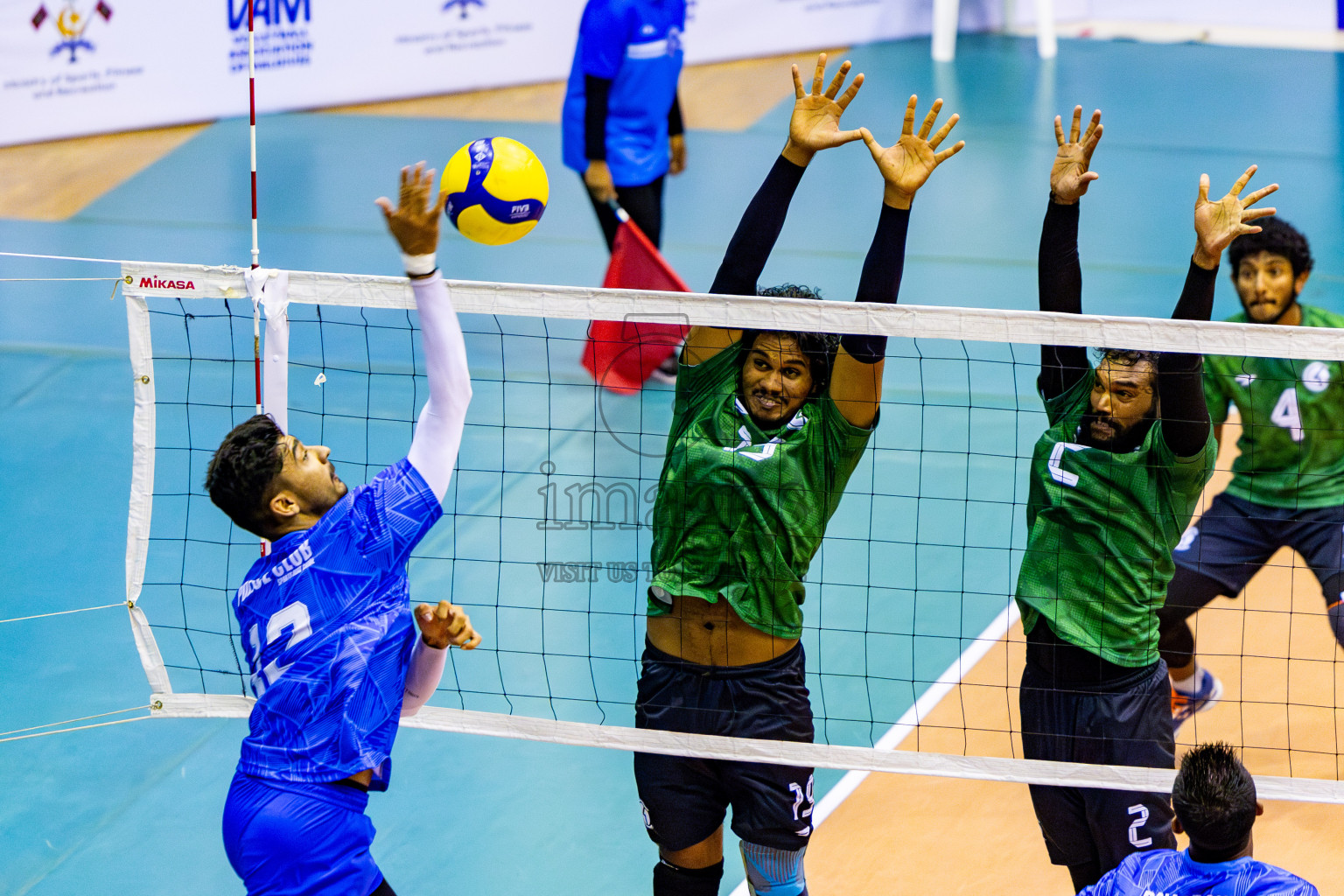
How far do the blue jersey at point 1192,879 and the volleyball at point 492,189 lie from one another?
257 centimetres

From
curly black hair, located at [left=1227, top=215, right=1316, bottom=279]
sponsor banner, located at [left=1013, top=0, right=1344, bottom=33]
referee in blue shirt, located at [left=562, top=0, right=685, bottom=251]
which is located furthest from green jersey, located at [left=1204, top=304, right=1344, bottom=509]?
sponsor banner, located at [left=1013, top=0, right=1344, bottom=33]

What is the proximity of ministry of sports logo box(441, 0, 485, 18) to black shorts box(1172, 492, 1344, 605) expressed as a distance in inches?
365

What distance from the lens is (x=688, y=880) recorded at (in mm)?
3664

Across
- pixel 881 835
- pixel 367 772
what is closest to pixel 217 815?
pixel 367 772

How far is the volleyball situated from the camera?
Result: 4.37 metres

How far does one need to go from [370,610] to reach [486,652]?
249 centimetres

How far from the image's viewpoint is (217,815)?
470 cm

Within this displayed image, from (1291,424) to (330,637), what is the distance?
3.50 meters

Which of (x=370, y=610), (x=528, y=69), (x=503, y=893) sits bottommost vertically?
(x=503, y=893)

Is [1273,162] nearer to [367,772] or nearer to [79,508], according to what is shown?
[79,508]

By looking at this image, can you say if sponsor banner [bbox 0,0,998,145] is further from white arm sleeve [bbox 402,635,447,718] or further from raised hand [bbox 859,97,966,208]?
white arm sleeve [bbox 402,635,447,718]

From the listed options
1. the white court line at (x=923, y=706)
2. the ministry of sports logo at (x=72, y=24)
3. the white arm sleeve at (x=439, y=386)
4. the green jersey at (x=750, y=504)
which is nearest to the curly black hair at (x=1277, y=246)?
the white court line at (x=923, y=706)

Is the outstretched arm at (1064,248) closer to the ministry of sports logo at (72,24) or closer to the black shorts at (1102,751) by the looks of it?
the black shorts at (1102,751)

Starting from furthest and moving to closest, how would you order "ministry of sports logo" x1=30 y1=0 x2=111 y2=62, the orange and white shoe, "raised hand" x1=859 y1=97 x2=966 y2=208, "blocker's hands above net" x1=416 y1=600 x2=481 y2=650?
"ministry of sports logo" x1=30 y1=0 x2=111 y2=62 → the orange and white shoe → "raised hand" x1=859 y1=97 x2=966 y2=208 → "blocker's hands above net" x1=416 y1=600 x2=481 y2=650
